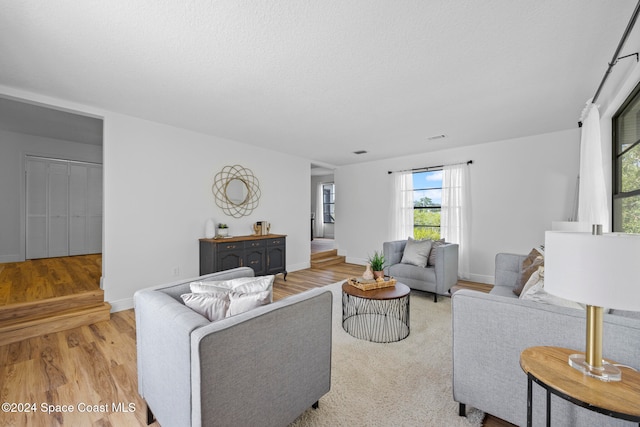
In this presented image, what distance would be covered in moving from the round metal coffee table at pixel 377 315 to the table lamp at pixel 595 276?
4.96 feet

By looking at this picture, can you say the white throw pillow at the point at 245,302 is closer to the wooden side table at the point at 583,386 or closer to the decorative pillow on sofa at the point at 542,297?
the wooden side table at the point at 583,386

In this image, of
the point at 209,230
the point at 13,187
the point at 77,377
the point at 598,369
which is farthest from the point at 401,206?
the point at 13,187

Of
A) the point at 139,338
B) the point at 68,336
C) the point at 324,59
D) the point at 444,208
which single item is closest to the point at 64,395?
the point at 139,338

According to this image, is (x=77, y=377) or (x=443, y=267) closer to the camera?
(x=77, y=377)

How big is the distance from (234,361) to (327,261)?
512cm

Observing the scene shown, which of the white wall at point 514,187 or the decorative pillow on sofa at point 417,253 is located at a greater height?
the white wall at point 514,187

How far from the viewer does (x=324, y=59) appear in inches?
83.0

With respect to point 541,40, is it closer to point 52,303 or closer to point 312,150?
point 312,150

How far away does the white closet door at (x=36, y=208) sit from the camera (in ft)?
15.9

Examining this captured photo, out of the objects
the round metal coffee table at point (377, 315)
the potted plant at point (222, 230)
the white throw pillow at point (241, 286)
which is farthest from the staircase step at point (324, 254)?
the white throw pillow at point (241, 286)

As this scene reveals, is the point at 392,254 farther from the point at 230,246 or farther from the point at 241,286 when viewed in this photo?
the point at 241,286

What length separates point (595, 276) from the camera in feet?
3.12

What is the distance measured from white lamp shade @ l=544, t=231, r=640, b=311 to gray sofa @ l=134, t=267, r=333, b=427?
3.63ft

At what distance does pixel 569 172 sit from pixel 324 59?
4.11 meters
